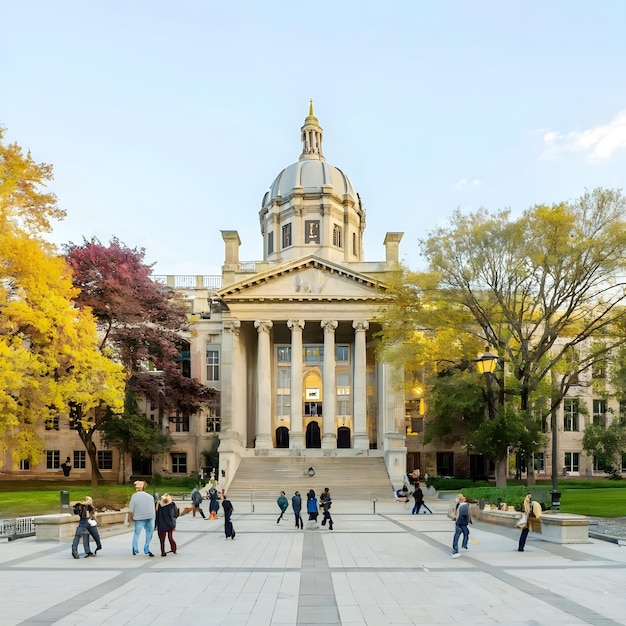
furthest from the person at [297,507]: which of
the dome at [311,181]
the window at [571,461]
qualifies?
the dome at [311,181]

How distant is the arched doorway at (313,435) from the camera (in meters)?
60.5

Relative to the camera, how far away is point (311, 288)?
2133 inches

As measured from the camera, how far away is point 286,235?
67062 mm

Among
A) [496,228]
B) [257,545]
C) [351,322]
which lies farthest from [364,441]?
[257,545]

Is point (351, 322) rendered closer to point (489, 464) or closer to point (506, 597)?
point (489, 464)

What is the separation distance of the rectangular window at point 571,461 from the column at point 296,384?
2438 cm

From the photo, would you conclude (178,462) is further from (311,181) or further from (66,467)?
(311,181)

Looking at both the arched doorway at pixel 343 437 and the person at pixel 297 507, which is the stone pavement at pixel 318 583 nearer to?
the person at pixel 297 507

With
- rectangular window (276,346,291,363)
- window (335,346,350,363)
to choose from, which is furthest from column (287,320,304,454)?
window (335,346,350,363)

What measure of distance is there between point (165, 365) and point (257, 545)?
32.5 m

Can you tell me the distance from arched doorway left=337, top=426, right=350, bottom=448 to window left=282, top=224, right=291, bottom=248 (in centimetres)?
1774

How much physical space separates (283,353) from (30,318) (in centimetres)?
3199

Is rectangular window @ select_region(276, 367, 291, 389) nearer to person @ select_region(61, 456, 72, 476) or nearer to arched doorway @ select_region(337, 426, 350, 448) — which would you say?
arched doorway @ select_region(337, 426, 350, 448)

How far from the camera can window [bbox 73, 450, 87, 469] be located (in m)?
60.6
